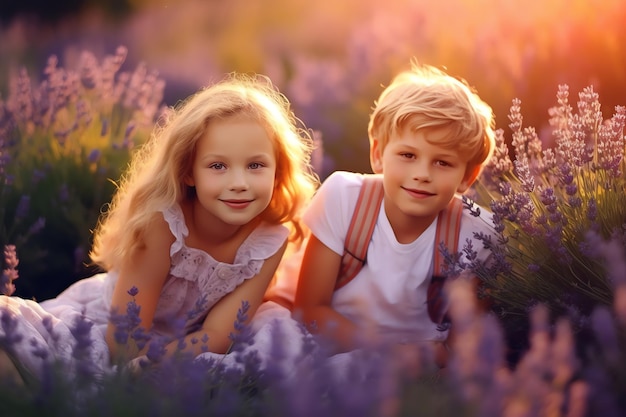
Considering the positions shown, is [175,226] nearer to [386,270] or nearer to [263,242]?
[263,242]

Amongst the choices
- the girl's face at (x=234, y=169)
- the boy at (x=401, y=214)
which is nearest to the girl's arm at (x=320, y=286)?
the boy at (x=401, y=214)

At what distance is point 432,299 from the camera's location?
3082mm

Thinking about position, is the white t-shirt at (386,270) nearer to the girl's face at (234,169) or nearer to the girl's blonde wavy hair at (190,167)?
the girl's blonde wavy hair at (190,167)

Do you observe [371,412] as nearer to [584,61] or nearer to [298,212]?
[298,212]

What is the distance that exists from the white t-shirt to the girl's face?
295 millimetres

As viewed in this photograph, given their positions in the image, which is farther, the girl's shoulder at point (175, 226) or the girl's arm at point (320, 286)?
the girl's arm at point (320, 286)

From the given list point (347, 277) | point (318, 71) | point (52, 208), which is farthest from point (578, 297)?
point (318, 71)

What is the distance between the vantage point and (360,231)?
10.2 feet

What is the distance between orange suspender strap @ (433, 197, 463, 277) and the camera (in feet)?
9.95

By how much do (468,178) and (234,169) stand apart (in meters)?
0.80

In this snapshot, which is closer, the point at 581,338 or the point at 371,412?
the point at 371,412

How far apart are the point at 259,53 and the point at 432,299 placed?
5935 millimetres

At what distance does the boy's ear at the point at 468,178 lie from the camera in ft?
9.82

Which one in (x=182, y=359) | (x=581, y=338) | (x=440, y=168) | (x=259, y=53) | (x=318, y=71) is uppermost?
(x=259, y=53)
